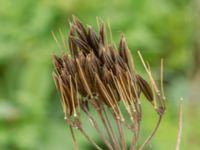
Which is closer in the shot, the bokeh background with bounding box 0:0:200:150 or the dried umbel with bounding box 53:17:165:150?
the dried umbel with bounding box 53:17:165:150

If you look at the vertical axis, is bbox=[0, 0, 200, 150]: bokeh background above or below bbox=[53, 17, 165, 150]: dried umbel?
above

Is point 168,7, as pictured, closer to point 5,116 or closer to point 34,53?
point 34,53

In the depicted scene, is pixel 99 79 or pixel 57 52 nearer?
pixel 99 79

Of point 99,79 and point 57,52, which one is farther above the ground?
point 57,52

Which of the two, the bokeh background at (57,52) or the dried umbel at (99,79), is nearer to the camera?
the dried umbel at (99,79)

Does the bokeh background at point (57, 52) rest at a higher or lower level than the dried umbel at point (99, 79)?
higher
